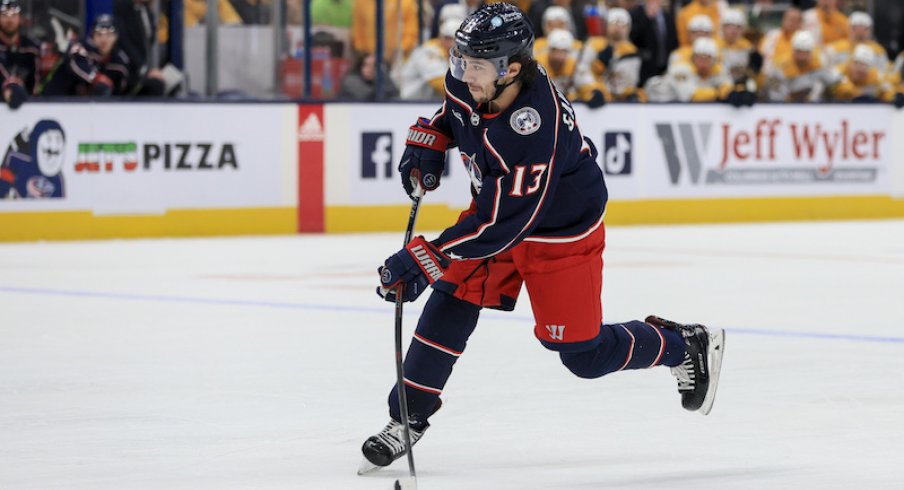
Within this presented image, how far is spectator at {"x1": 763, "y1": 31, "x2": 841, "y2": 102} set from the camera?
14023 millimetres

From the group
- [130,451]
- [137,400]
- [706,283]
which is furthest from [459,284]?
[706,283]

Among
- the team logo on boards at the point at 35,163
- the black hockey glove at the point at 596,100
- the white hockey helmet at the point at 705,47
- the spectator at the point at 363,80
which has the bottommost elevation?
the team logo on boards at the point at 35,163

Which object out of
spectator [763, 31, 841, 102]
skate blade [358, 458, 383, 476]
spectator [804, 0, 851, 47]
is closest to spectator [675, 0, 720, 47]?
spectator [763, 31, 841, 102]

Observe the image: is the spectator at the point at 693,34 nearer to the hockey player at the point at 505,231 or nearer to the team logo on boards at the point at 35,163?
the team logo on boards at the point at 35,163

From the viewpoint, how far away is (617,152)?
42.6ft

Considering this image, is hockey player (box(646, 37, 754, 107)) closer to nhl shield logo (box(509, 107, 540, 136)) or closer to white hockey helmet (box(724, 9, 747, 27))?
white hockey helmet (box(724, 9, 747, 27))

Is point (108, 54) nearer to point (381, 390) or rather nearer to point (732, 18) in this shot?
point (732, 18)

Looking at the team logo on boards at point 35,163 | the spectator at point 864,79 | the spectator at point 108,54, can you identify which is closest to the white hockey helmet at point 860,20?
the spectator at point 864,79

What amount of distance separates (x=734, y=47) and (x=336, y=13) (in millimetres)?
3711

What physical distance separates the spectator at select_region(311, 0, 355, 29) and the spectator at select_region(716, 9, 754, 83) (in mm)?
3396

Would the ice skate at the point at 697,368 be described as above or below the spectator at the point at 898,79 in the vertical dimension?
above

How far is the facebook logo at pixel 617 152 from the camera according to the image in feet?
42.5

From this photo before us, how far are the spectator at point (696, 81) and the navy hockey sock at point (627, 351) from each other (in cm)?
907

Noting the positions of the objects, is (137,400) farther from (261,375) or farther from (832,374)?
(832,374)
